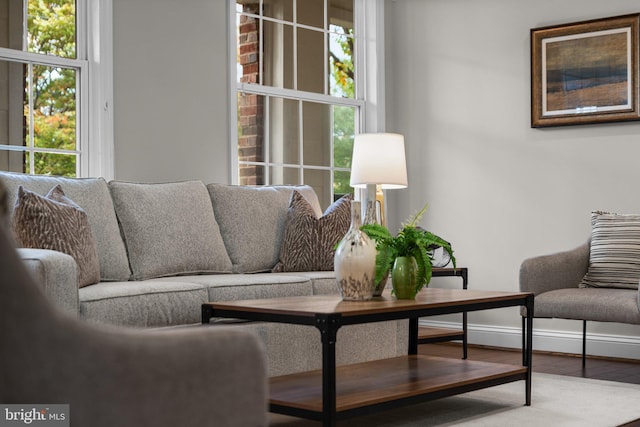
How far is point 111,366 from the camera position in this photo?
3.74ft

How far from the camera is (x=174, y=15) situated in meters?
4.71

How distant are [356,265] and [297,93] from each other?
2.46m

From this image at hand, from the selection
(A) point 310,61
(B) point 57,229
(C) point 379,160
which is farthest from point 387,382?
(A) point 310,61

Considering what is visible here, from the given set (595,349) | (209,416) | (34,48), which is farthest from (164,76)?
(209,416)

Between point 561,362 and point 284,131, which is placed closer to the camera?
point 561,362

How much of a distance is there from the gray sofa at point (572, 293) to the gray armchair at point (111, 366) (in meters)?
3.00

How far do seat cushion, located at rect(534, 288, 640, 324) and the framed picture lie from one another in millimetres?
1261

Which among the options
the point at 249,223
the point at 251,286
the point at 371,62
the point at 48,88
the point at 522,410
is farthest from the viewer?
the point at 371,62

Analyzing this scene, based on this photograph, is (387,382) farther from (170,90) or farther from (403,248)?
(170,90)

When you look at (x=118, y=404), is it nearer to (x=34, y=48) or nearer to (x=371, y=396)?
(x=371, y=396)

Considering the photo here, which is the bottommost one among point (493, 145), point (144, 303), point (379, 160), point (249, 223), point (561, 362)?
point (561, 362)

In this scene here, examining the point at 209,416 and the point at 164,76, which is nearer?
the point at 209,416

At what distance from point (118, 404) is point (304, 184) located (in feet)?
14.4

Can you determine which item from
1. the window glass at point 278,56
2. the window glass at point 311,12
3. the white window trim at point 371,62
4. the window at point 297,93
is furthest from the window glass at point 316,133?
the window glass at point 311,12
